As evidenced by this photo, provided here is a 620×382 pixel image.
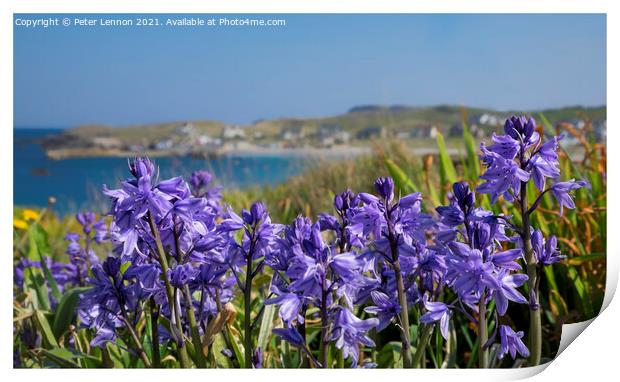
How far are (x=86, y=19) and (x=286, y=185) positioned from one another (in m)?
2.71

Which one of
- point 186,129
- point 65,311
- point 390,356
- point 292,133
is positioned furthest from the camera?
point 292,133

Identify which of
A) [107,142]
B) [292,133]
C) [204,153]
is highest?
[292,133]

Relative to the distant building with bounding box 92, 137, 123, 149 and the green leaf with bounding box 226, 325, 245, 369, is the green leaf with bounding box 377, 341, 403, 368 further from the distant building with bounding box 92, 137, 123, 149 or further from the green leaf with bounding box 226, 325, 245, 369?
the distant building with bounding box 92, 137, 123, 149

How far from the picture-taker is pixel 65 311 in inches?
73.2

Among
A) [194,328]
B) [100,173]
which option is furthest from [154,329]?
[100,173]

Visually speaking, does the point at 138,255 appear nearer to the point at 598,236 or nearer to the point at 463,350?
the point at 463,350

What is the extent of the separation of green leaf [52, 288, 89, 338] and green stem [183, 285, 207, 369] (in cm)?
60

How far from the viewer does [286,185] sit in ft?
15.7

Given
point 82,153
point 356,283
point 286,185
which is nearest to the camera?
point 356,283

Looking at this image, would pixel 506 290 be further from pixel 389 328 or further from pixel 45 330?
pixel 45 330

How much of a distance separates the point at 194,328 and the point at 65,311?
0.70m

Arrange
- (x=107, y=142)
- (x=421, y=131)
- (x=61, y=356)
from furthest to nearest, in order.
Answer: (x=421, y=131)
(x=107, y=142)
(x=61, y=356)

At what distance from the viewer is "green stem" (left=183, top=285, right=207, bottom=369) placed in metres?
1.27
